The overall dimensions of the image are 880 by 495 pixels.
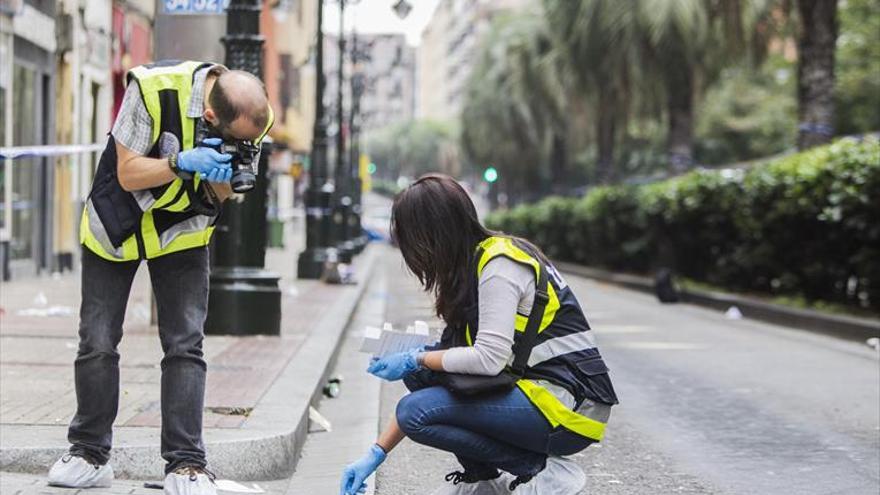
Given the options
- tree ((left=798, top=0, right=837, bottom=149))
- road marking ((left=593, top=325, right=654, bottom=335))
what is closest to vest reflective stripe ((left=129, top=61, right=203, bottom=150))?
road marking ((left=593, top=325, right=654, bottom=335))

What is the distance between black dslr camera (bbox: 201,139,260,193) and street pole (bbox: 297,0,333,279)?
1751cm

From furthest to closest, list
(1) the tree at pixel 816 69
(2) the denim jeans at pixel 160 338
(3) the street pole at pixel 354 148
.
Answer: (3) the street pole at pixel 354 148, (1) the tree at pixel 816 69, (2) the denim jeans at pixel 160 338

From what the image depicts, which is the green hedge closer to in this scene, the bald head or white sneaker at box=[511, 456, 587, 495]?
white sneaker at box=[511, 456, 587, 495]

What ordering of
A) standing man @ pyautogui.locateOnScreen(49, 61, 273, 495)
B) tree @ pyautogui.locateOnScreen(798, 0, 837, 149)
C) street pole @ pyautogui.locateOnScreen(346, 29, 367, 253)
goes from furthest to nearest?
street pole @ pyautogui.locateOnScreen(346, 29, 367, 253), tree @ pyautogui.locateOnScreen(798, 0, 837, 149), standing man @ pyautogui.locateOnScreen(49, 61, 273, 495)

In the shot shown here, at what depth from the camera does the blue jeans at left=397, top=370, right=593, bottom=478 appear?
4.31 metres

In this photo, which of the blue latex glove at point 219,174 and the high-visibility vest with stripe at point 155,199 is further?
the high-visibility vest with stripe at point 155,199

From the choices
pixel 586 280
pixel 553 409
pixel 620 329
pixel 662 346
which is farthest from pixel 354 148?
pixel 553 409

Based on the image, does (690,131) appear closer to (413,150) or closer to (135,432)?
(135,432)

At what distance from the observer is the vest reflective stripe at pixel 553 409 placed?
429cm

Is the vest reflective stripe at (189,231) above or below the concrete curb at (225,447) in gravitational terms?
above

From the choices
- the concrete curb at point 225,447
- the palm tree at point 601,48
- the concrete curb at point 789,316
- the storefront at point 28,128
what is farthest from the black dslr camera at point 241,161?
the palm tree at point 601,48

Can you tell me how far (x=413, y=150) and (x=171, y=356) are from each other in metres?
151

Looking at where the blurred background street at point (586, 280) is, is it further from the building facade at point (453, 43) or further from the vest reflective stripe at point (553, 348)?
the building facade at point (453, 43)

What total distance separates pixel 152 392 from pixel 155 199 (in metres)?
2.65
